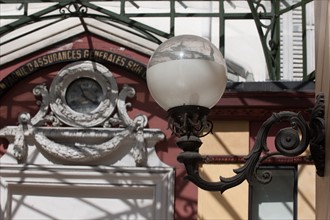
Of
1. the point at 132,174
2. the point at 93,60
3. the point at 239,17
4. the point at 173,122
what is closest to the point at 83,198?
the point at 132,174

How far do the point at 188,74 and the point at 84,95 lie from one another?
16.9ft

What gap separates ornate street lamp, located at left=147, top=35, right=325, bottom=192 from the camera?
13.1 ft

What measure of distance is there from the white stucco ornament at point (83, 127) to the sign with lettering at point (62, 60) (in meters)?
0.09

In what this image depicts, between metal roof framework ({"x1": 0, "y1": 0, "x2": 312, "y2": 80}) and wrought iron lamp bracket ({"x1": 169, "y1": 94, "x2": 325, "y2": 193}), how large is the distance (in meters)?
4.37

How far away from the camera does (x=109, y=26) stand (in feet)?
30.4

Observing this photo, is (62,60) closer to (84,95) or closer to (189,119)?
(84,95)

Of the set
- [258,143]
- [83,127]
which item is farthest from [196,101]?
[83,127]

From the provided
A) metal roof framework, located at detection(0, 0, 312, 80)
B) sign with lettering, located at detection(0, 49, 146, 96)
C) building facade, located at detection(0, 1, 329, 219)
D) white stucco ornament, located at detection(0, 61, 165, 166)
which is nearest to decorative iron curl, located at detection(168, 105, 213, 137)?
building facade, located at detection(0, 1, 329, 219)

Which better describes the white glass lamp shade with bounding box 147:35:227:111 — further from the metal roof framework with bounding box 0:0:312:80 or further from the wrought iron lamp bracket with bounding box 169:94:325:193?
the metal roof framework with bounding box 0:0:312:80

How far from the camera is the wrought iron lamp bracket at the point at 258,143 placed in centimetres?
407

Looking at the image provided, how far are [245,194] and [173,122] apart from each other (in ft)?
14.5

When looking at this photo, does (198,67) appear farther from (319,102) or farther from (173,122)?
(319,102)

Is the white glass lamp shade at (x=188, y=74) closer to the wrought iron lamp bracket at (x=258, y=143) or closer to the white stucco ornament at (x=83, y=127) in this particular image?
the wrought iron lamp bracket at (x=258, y=143)

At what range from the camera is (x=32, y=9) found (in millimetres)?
11688
